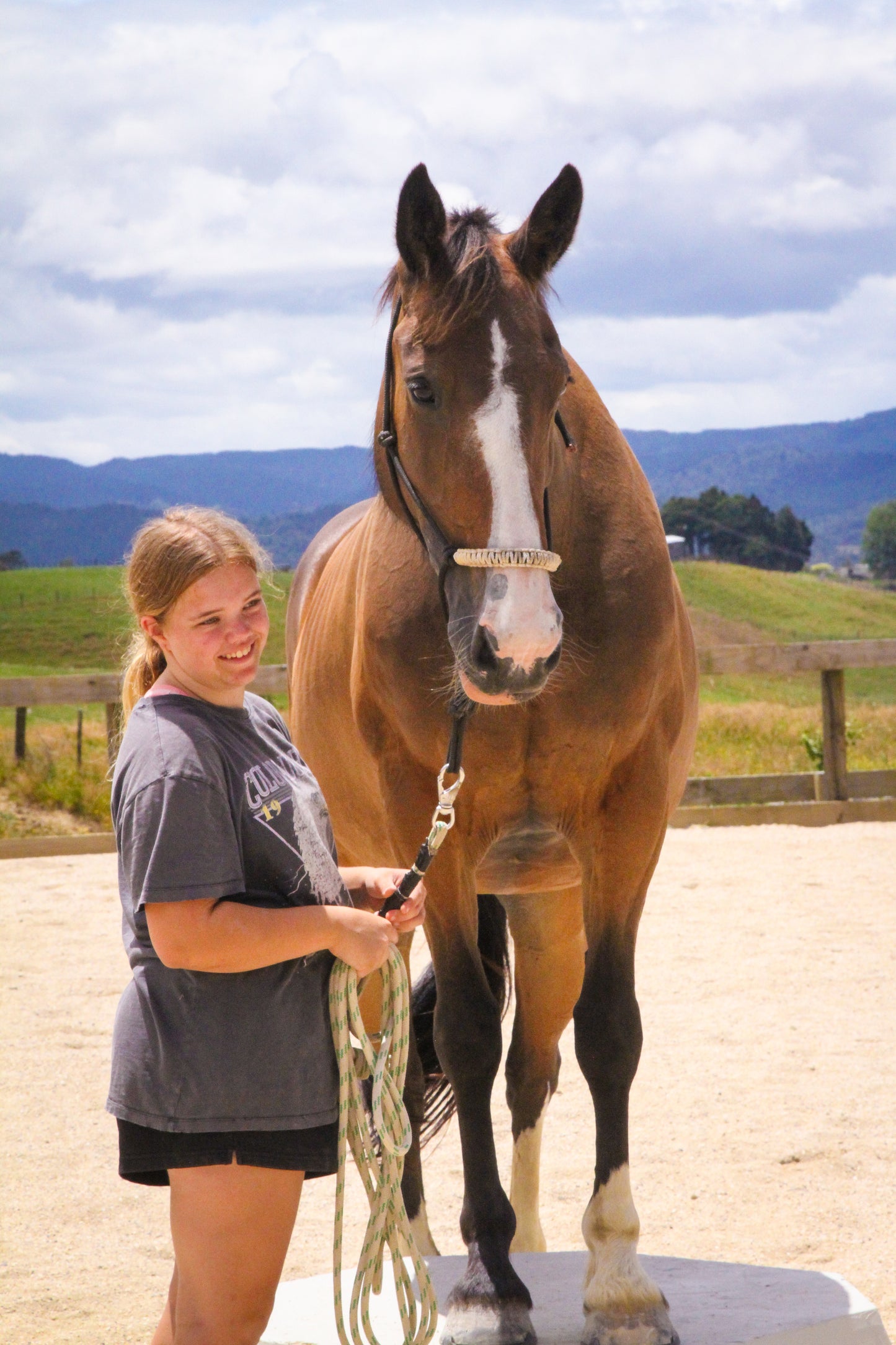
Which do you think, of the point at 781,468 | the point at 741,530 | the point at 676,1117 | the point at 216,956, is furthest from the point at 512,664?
the point at 781,468

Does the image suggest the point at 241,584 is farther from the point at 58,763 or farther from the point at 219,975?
the point at 58,763

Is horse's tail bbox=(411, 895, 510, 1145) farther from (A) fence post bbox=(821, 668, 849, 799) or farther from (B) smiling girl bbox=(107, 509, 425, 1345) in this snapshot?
(A) fence post bbox=(821, 668, 849, 799)

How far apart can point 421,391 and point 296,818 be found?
34.0 inches

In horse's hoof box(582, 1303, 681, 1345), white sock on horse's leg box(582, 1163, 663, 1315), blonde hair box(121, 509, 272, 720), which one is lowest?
horse's hoof box(582, 1303, 681, 1345)

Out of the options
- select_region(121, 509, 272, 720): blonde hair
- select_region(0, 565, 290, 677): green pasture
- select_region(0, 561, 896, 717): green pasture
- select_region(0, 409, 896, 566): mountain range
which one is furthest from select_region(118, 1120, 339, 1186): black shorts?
select_region(0, 409, 896, 566): mountain range

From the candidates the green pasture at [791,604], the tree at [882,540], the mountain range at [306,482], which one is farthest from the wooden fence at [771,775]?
the mountain range at [306,482]

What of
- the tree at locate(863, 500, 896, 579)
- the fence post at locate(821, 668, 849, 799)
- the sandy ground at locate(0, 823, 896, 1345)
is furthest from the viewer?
the tree at locate(863, 500, 896, 579)

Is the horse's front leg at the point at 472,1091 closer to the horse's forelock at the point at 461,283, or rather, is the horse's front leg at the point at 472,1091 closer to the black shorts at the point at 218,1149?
the black shorts at the point at 218,1149

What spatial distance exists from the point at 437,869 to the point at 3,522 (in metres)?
59.4

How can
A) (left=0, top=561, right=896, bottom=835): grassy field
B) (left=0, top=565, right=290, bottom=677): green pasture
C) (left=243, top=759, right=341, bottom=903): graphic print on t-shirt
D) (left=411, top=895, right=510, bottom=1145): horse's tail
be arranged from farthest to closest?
(left=0, top=565, right=290, bottom=677): green pasture, (left=0, top=561, right=896, bottom=835): grassy field, (left=411, top=895, right=510, bottom=1145): horse's tail, (left=243, top=759, right=341, bottom=903): graphic print on t-shirt

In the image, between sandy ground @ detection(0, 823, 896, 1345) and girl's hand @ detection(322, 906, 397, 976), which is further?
sandy ground @ detection(0, 823, 896, 1345)

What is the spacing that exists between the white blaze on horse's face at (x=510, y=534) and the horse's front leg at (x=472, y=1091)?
78 cm

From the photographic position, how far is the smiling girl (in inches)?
61.2

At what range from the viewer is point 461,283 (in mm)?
2162
